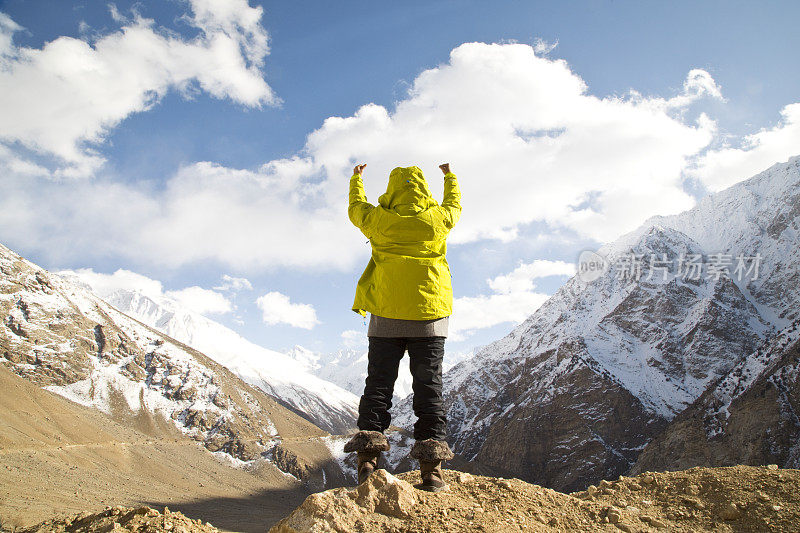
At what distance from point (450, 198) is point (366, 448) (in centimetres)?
311

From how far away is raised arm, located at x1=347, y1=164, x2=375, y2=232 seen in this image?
543 cm

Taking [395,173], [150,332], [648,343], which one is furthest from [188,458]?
[648,343]

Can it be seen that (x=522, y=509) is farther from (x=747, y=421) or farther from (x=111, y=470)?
(x=111, y=470)

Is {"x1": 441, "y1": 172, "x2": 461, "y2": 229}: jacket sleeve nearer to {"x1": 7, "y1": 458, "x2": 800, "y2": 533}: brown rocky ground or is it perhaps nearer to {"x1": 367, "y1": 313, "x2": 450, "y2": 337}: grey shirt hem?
{"x1": 367, "y1": 313, "x2": 450, "y2": 337}: grey shirt hem

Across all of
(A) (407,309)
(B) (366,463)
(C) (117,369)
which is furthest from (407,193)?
(C) (117,369)

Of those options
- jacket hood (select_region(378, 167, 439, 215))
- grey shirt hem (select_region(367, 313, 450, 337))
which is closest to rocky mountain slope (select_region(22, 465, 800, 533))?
grey shirt hem (select_region(367, 313, 450, 337))

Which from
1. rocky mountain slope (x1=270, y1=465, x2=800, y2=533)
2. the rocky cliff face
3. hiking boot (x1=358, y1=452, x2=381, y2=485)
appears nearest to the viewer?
rocky mountain slope (x1=270, y1=465, x2=800, y2=533)

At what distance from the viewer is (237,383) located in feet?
510

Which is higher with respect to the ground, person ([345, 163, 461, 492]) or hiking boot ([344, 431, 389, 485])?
person ([345, 163, 461, 492])

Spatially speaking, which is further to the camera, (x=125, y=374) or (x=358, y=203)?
(x=125, y=374)

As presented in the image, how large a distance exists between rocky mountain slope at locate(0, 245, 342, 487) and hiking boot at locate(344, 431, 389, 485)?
127469mm

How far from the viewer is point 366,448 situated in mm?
4707

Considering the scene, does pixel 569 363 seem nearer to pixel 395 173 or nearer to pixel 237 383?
pixel 237 383

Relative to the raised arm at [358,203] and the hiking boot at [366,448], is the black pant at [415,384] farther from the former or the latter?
the raised arm at [358,203]
